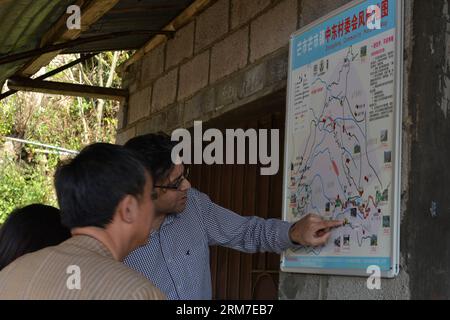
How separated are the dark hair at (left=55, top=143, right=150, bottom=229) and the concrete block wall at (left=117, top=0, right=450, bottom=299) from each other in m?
1.10

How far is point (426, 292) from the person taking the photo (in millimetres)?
2207

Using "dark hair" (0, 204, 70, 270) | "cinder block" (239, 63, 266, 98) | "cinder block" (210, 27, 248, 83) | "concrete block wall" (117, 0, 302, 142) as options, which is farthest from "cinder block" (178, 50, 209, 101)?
"dark hair" (0, 204, 70, 270)

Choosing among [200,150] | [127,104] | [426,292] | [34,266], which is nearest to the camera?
[34,266]

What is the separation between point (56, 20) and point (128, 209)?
8.78ft

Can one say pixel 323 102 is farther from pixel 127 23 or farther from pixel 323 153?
pixel 127 23

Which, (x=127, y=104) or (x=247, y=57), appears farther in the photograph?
(x=127, y=104)

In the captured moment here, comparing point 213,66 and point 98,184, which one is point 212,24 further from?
point 98,184

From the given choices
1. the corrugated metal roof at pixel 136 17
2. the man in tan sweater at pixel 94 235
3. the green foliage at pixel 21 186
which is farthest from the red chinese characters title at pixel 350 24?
the green foliage at pixel 21 186

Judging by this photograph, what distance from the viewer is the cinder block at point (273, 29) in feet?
10.7

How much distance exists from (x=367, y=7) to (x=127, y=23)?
287 centimetres

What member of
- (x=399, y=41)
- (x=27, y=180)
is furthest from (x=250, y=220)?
(x=27, y=180)

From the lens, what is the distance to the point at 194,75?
14.7 ft

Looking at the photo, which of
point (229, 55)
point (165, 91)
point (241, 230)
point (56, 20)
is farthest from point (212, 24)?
point (241, 230)

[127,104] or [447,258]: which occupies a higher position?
[127,104]
